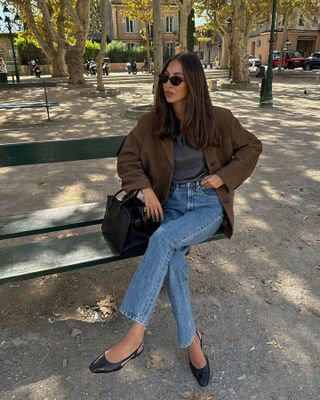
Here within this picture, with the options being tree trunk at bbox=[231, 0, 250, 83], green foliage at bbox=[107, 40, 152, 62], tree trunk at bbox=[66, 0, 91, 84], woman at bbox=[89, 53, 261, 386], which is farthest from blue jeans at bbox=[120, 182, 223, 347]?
green foliage at bbox=[107, 40, 152, 62]

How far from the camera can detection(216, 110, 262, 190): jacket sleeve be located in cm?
241

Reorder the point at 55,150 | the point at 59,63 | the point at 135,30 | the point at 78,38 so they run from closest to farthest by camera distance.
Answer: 1. the point at 55,150
2. the point at 78,38
3. the point at 59,63
4. the point at 135,30

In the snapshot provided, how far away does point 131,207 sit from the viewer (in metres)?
2.42

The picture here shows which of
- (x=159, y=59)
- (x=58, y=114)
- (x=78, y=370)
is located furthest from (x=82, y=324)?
(x=58, y=114)

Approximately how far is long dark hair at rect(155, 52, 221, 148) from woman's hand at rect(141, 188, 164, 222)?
0.37 meters

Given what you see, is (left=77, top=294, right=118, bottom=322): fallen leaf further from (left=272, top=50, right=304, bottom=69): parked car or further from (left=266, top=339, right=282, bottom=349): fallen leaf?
(left=272, top=50, right=304, bottom=69): parked car

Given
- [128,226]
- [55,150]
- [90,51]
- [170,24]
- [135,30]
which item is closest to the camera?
[128,226]

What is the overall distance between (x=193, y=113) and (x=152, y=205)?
0.62m

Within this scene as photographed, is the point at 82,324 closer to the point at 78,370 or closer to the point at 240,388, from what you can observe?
the point at 78,370

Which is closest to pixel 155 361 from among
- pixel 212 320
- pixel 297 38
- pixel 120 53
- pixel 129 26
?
pixel 212 320

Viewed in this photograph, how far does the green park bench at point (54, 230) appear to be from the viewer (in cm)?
→ 225

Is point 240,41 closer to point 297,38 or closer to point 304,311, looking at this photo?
point 304,311

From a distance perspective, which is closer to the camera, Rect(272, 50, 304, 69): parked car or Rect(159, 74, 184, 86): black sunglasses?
Rect(159, 74, 184, 86): black sunglasses

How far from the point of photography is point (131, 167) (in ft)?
8.07
